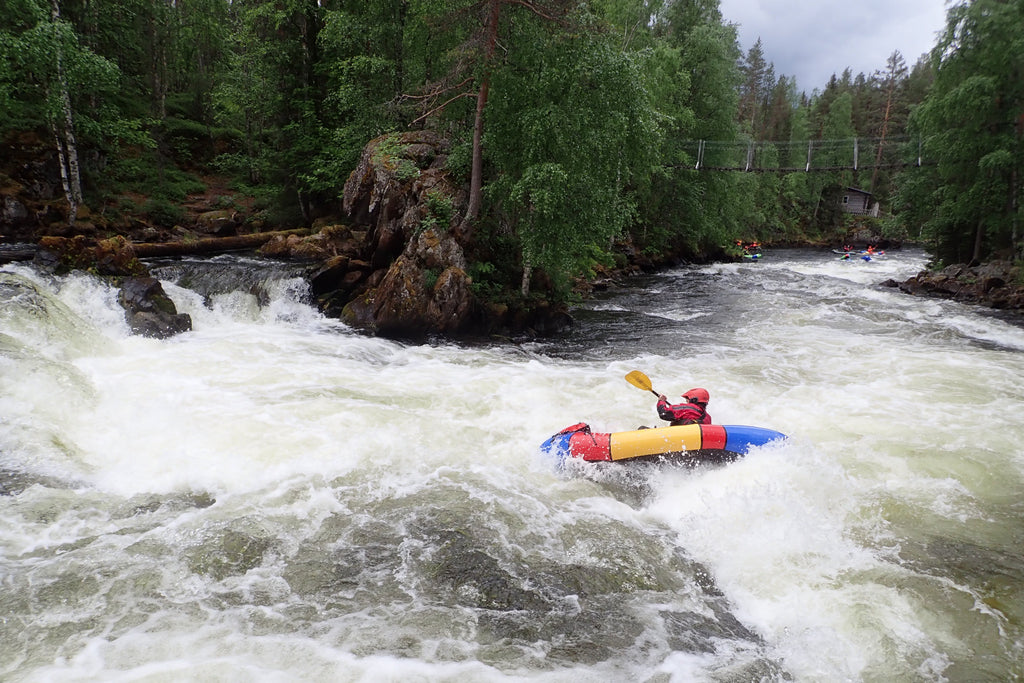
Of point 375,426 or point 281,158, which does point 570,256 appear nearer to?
point 375,426

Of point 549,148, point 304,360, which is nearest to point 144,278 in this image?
point 304,360

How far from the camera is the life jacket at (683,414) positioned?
6.32 metres

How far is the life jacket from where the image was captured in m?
6.32

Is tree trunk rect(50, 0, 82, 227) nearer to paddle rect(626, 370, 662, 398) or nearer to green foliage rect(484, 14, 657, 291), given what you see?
green foliage rect(484, 14, 657, 291)

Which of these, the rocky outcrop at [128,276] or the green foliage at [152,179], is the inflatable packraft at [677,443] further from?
the green foliage at [152,179]

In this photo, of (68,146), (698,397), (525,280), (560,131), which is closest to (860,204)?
(525,280)

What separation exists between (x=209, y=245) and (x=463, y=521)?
13.8 m

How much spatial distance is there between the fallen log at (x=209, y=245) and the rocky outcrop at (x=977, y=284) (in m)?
20.1

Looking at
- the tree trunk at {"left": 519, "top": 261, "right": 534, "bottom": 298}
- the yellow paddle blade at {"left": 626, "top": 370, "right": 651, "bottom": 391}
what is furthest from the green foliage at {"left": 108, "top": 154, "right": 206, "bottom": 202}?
the yellow paddle blade at {"left": 626, "top": 370, "right": 651, "bottom": 391}

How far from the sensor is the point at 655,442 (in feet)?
19.4

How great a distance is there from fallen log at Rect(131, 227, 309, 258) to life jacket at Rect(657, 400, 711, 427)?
12.2 m

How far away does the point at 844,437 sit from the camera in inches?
286

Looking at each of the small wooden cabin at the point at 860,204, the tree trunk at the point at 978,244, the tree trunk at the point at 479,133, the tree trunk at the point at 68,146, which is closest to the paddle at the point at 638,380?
the tree trunk at the point at 479,133

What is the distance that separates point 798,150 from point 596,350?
42711 mm
